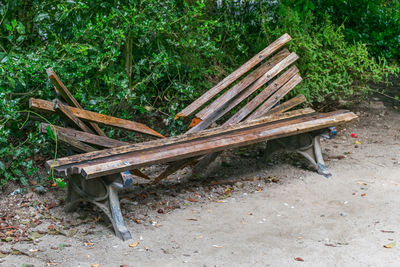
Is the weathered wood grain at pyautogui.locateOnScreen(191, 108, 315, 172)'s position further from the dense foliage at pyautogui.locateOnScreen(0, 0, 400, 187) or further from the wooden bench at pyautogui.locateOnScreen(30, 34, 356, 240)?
the dense foliage at pyautogui.locateOnScreen(0, 0, 400, 187)

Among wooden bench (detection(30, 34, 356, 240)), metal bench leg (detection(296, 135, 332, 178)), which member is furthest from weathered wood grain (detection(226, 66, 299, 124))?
metal bench leg (detection(296, 135, 332, 178))

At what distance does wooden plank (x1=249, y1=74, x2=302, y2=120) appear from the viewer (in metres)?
5.17

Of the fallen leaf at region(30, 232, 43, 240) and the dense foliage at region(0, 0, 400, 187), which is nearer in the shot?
the fallen leaf at region(30, 232, 43, 240)

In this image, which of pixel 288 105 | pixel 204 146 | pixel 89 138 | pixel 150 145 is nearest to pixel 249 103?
pixel 288 105

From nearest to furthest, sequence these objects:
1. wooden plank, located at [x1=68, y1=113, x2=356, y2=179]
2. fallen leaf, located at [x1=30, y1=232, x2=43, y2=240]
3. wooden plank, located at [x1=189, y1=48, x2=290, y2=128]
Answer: wooden plank, located at [x1=68, y1=113, x2=356, y2=179] < fallen leaf, located at [x1=30, y1=232, x2=43, y2=240] < wooden plank, located at [x1=189, y1=48, x2=290, y2=128]

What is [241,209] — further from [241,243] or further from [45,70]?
[45,70]

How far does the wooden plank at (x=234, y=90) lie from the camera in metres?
4.92

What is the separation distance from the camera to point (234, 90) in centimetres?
519

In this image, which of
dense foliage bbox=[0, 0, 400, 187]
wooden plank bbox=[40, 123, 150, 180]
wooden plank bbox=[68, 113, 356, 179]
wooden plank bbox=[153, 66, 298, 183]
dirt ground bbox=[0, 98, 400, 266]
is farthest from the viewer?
wooden plank bbox=[153, 66, 298, 183]

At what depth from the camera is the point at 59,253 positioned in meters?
3.48

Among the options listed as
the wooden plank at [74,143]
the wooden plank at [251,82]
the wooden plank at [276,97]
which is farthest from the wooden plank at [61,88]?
the wooden plank at [276,97]

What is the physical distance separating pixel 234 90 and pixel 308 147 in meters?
0.90

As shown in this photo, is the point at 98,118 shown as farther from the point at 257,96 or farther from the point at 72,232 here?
the point at 257,96

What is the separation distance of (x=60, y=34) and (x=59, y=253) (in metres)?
2.22
